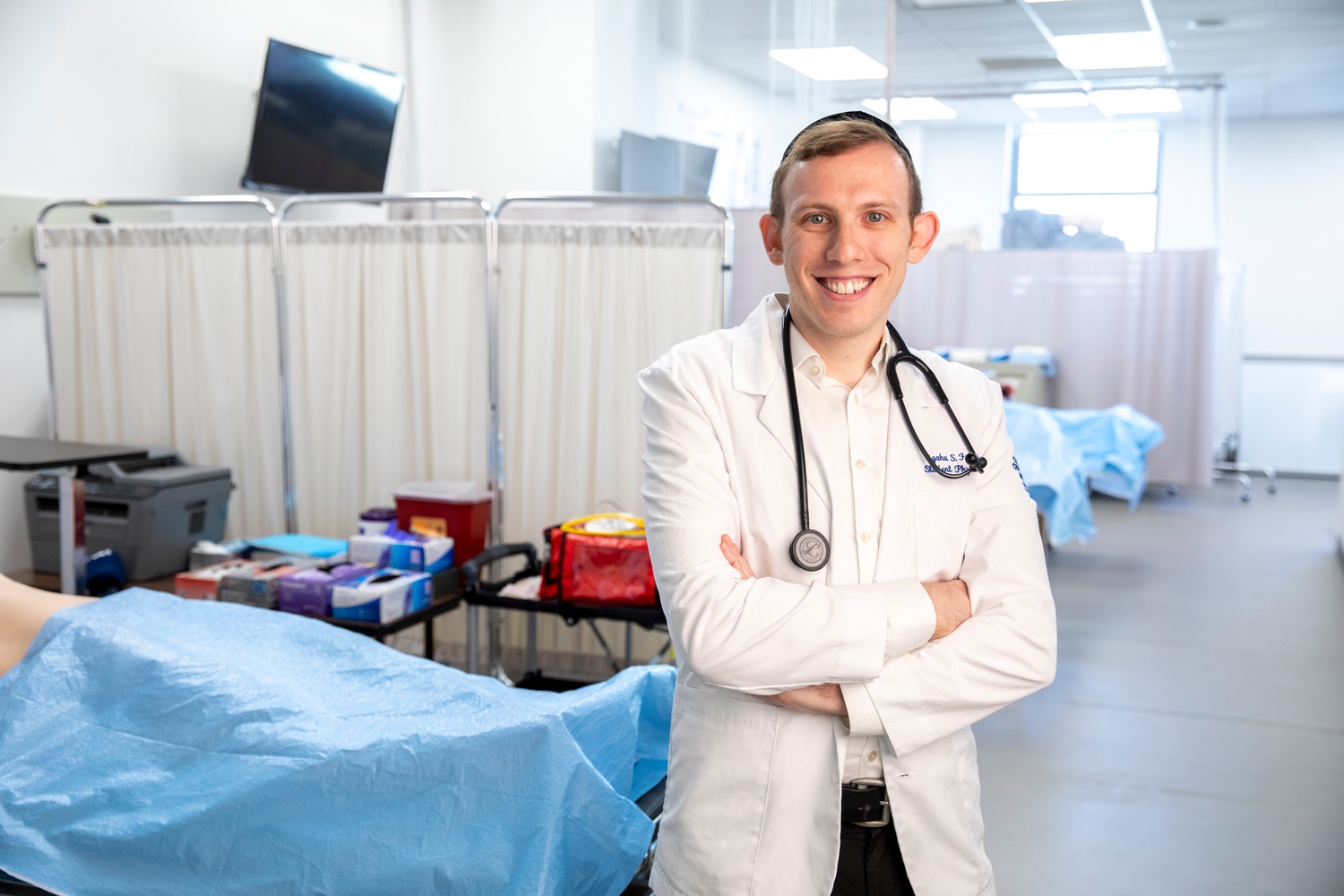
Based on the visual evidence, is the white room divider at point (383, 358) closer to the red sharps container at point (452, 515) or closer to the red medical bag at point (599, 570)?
the red sharps container at point (452, 515)

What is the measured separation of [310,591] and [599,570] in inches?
29.9

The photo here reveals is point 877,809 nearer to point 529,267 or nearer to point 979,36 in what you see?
point 529,267

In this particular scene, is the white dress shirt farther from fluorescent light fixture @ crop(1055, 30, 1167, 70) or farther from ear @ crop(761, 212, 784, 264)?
fluorescent light fixture @ crop(1055, 30, 1167, 70)

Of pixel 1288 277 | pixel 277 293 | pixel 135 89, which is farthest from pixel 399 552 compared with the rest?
pixel 1288 277

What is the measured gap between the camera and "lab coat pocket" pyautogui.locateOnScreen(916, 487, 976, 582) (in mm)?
1138

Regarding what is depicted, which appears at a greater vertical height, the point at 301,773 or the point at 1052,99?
the point at 1052,99

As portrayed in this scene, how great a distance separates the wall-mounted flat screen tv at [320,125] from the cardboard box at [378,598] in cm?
221

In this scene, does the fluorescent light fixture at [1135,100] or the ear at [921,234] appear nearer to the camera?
the ear at [921,234]

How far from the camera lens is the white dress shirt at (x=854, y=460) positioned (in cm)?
108

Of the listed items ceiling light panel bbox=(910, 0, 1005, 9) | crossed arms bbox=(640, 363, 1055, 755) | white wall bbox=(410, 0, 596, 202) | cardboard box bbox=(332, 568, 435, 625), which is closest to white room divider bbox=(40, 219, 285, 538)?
cardboard box bbox=(332, 568, 435, 625)

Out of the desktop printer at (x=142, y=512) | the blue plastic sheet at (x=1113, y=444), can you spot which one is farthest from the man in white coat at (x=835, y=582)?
the blue plastic sheet at (x=1113, y=444)

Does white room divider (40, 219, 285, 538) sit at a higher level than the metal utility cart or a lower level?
higher

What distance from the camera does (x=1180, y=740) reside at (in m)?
3.02

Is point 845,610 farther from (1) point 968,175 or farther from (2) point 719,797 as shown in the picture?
(1) point 968,175
